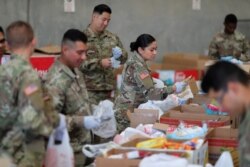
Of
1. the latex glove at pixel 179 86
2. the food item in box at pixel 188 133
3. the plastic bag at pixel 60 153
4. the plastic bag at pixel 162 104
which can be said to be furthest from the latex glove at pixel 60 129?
the latex glove at pixel 179 86

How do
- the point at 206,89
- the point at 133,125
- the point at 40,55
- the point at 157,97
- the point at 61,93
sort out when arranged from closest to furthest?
the point at 206,89 < the point at 61,93 < the point at 133,125 < the point at 157,97 < the point at 40,55

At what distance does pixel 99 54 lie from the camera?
222 inches

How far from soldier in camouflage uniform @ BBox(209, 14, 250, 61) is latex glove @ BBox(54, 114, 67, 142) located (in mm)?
4661

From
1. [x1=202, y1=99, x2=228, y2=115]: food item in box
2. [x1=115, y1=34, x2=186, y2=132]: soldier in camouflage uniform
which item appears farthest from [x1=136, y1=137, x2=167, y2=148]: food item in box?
[x1=115, y1=34, x2=186, y2=132]: soldier in camouflage uniform

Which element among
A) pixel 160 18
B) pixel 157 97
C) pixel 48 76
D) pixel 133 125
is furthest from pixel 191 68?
pixel 48 76

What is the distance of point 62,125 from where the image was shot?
11.4 feet

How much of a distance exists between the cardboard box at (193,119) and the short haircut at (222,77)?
1625 mm

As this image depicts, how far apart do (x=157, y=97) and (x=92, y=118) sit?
5.30 feet

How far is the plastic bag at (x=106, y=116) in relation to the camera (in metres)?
3.69

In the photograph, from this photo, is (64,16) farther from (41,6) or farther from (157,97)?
(157,97)

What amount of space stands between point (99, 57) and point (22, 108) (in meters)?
2.45

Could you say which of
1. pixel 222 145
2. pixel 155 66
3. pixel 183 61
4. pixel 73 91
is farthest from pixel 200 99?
pixel 183 61

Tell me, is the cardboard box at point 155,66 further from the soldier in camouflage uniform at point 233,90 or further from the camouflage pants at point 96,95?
the soldier in camouflage uniform at point 233,90

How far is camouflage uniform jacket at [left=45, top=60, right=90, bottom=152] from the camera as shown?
142 inches
